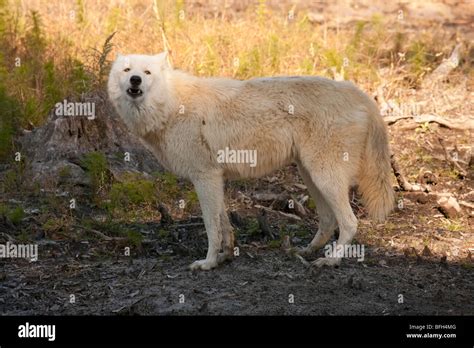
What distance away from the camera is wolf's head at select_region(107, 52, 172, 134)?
22.2ft

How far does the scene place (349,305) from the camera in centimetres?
600

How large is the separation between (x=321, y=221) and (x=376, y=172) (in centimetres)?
71

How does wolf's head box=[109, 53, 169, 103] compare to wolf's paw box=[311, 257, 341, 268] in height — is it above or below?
above

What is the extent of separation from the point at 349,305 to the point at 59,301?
7.67 ft

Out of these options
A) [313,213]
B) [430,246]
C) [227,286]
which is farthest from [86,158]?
[430,246]

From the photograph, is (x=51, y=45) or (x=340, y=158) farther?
(x=51, y=45)

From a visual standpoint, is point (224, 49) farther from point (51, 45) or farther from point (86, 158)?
point (86, 158)

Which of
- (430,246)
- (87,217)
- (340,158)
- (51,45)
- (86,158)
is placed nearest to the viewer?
(340,158)

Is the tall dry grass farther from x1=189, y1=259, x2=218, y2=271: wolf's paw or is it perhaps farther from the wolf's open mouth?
x1=189, y1=259, x2=218, y2=271: wolf's paw

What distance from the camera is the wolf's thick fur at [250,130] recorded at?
269 inches

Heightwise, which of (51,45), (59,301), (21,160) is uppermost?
(51,45)

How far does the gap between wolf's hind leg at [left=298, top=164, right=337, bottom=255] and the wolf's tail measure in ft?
1.19

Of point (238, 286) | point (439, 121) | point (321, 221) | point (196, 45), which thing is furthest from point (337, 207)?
point (196, 45)

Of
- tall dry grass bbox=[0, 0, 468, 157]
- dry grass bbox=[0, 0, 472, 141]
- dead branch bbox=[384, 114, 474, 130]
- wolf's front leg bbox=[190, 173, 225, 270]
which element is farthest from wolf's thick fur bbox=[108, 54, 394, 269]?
dead branch bbox=[384, 114, 474, 130]
